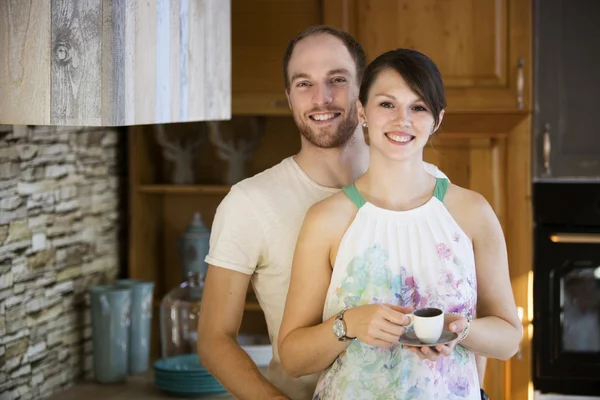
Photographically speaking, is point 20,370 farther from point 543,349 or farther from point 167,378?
point 543,349

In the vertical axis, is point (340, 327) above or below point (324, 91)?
below

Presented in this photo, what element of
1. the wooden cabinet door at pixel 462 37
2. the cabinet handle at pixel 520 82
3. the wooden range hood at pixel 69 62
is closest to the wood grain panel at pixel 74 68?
the wooden range hood at pixel 69 62

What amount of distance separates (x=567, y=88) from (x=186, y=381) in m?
1.65

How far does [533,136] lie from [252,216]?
65.0 inches

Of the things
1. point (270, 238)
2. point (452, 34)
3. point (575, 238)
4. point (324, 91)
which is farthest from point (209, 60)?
point (575, 238)

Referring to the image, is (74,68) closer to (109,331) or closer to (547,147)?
(109,331)

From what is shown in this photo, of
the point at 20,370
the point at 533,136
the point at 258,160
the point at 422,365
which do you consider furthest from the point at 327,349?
the point at 258,160

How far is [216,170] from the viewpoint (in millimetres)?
3938

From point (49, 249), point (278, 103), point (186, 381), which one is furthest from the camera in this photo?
point (278, 103)

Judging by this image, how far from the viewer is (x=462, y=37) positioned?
3354 millimetres

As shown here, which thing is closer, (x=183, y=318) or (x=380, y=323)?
(x=380, y=323)

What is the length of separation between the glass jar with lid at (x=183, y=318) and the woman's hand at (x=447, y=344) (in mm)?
1538

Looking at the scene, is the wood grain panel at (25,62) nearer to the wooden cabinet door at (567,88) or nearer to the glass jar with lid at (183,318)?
the glass jar with lid at (183,318)

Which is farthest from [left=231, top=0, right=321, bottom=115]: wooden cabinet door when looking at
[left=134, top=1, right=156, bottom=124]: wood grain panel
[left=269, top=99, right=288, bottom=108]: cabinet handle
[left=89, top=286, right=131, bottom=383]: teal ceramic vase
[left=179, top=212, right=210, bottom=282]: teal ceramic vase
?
[left=134, top=1, right=156, bottom=124]: wood grain panel
